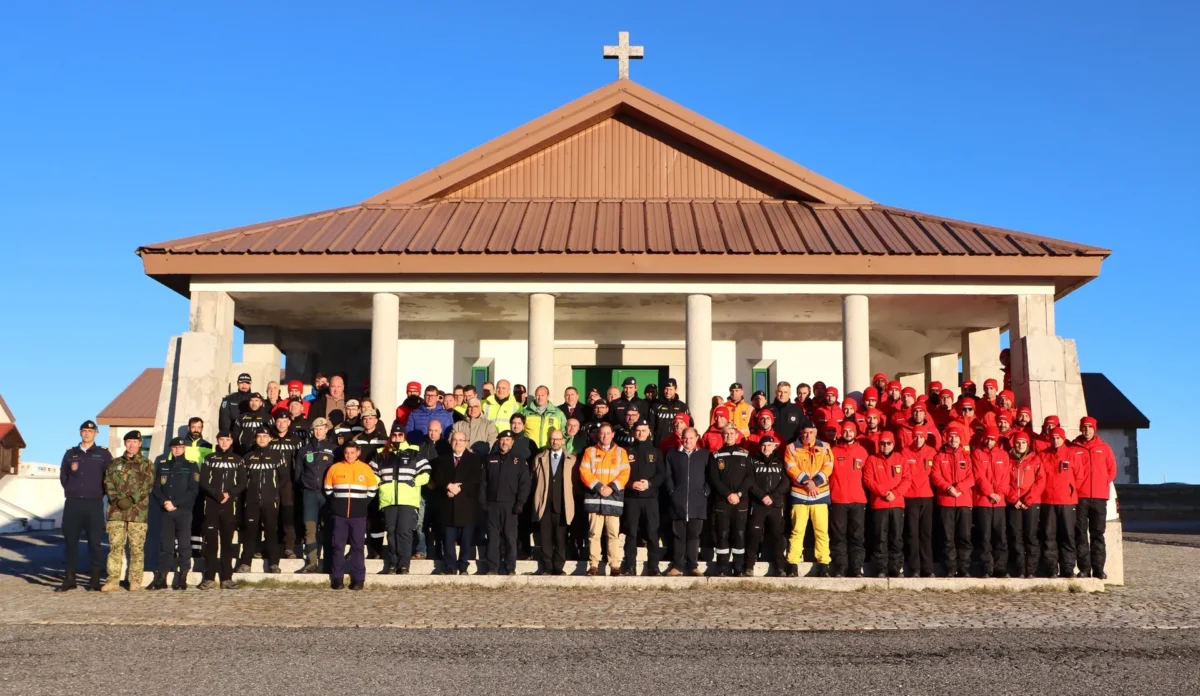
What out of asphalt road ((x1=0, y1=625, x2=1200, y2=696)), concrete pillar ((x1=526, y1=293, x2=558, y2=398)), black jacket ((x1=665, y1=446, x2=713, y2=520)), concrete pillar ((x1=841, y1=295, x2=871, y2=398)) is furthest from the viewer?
concrete pillar ((x1=526, y1=293, x2=558, y2=398))

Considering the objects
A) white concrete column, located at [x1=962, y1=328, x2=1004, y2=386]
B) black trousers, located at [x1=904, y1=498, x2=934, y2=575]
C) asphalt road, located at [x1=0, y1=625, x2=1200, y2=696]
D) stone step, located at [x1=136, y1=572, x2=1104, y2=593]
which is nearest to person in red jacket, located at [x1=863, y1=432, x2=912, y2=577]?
black trousers, located at [x1=904, y1=498, x2=934, y2=575]

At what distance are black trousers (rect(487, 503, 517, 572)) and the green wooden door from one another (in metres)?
6.78

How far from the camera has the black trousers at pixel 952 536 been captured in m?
11.4

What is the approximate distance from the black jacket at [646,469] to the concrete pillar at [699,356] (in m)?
2.89

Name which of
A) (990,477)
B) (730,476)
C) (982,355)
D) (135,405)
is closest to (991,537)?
(990,477)

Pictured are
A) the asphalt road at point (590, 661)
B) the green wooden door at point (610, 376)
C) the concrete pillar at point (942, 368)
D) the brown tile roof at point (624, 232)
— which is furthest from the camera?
the concrete pillar at point (942, 368)

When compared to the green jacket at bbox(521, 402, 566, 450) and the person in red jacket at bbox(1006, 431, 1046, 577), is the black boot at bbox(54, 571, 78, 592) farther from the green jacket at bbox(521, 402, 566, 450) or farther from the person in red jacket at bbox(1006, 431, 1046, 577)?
the person in red jacket at bbox(1006, 431, 1046, 577)

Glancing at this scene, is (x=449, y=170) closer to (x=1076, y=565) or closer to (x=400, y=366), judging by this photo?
(x=400, y=366)

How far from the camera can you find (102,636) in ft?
28.0

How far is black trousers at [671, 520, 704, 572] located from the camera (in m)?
11.4

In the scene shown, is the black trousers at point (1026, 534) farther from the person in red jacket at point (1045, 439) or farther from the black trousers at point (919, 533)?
the black trousers at point (919, 533)

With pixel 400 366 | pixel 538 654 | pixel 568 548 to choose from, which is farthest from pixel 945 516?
pixel 400 366

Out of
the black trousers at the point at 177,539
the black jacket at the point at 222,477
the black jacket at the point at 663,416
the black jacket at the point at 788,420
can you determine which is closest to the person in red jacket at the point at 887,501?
the black jacket at the point at 788,420

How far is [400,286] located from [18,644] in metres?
7.33
